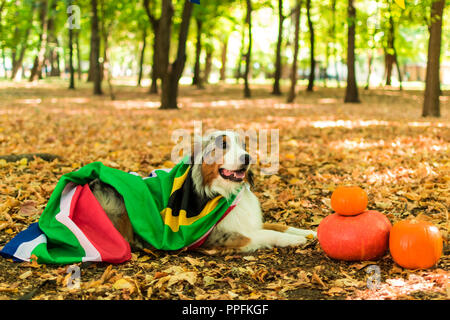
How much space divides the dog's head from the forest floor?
2.25 feet

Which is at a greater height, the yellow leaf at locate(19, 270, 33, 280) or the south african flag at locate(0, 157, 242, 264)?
the south african flag at locate(0, 157, 242, 264)

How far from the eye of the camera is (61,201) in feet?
13.9

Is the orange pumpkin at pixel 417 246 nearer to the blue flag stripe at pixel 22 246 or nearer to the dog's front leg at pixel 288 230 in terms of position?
the dog's front leg at pixel 288 230

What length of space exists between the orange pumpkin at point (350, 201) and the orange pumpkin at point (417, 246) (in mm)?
428

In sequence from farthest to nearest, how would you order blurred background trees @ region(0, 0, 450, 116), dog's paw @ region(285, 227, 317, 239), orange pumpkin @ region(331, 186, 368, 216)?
blurred background trees @ region(0, 0, 450, 116) < dog's paw @ region(285, 227, 317, 239) < orange pumpkin @ region(331, 186, 368, 216)

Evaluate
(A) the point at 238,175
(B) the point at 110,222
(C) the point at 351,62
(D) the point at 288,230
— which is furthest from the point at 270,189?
(C) the point at 351,62

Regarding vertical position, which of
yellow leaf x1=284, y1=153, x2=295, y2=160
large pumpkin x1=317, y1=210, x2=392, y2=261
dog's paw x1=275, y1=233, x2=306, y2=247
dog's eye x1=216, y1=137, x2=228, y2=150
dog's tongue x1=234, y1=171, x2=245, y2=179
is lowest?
dog's paw x1=275, y1=233, x2=306, y2=247

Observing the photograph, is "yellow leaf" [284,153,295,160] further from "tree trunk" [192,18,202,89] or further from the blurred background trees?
"tree trunk" [192,18,202,89]

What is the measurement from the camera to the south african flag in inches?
156

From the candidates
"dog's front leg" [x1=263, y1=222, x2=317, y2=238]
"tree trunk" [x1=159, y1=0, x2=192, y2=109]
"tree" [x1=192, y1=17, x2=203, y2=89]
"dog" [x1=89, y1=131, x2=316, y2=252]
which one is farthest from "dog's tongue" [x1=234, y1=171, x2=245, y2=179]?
"tree" [x1=192, y1=17, x2=203, y2=89]

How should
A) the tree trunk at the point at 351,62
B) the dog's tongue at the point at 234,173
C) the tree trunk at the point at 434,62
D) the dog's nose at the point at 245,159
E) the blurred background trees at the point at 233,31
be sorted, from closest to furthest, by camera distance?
the dog's nose at the point at 245,159 → the dog's tongue at the point at 234,173 → the tree trunk at the point at 434,62 → the blurred background trees at the point at 233,31 → the tree trunk at the point at 351,62

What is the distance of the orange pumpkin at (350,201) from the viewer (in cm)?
390

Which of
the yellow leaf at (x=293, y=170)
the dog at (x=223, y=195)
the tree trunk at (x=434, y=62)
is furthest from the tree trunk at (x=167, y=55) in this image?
the dog at (x=223, y=195)

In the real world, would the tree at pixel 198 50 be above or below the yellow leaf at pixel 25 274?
above
